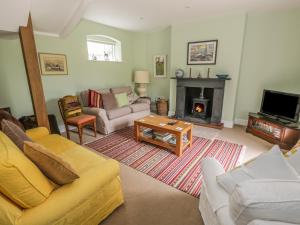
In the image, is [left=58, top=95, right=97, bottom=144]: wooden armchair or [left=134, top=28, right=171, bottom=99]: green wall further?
[left=134, top=28, right=171, bottom=99]: green wall

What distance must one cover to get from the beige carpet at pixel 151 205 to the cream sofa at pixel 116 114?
1.34 m

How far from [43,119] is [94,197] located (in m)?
1.74

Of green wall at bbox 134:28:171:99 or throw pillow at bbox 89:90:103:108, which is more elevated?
green wall at bbox 134:28:171:99

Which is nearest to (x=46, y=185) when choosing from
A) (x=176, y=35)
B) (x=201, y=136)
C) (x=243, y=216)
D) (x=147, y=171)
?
(x=243, y=216)

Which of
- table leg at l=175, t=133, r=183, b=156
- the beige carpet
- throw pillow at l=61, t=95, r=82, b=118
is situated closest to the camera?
the beige carpet

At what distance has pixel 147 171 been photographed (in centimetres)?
232

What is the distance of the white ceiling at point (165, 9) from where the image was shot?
2963mm

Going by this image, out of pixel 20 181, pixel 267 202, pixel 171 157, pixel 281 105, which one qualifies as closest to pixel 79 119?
pixel 171 157

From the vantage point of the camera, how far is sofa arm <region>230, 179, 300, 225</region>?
687mm

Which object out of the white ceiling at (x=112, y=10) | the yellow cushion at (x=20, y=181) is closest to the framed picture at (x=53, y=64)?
the white ceiling at (x=112, y=10)

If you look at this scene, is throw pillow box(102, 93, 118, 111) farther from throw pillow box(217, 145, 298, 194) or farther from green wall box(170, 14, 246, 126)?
throw pillow box(217, 145, 298, 194)

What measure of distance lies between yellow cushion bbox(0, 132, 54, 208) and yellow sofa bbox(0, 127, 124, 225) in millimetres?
46

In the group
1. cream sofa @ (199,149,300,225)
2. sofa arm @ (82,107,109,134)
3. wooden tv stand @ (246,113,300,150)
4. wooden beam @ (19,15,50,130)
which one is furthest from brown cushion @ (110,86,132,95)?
cream sofa @ (199,149,300,225)

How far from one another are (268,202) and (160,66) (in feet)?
15.4
